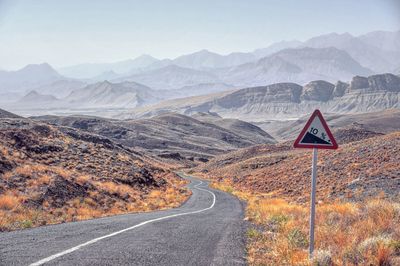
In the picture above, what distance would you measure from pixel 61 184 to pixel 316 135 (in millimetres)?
17255

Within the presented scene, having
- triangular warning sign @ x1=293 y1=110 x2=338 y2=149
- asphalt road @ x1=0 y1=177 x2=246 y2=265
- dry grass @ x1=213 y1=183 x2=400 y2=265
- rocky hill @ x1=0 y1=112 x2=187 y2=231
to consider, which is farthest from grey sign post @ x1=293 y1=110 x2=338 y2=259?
rocky hill @ x1=0 y1=112 x2=187 y2=231

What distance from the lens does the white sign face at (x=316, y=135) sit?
771cm

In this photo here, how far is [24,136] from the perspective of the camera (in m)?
34.8

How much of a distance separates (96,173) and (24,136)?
8.64m

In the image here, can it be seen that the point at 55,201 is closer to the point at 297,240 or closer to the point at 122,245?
the point at 122,245

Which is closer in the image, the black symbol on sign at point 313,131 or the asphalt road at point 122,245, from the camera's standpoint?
the asphalt road at point 122,245

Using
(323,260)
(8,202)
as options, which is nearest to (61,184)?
(8,202)

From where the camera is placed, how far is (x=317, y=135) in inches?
305

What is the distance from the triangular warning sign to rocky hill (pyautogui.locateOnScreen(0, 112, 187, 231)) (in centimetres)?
951

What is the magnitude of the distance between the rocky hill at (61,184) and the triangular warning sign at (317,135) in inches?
374

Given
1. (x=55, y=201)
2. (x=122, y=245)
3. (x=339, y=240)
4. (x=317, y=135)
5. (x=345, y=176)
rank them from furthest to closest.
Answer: (x=345, y=176) < (x=55, y=201) < (x=122, y=245) < (x=339, y=240) < (x=317, y=135)

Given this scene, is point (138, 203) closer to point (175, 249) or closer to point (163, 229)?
point (163, 229)

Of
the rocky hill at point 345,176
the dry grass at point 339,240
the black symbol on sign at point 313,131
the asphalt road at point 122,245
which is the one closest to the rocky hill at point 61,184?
the asphalt road at point 122,245

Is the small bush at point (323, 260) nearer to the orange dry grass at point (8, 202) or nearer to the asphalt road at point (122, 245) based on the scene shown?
the asphalt road at point (122, 245)
